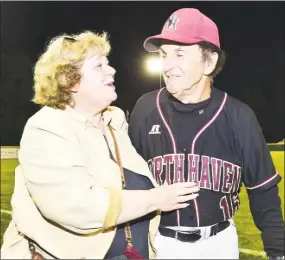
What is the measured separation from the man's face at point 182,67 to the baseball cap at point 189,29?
0.04 meters

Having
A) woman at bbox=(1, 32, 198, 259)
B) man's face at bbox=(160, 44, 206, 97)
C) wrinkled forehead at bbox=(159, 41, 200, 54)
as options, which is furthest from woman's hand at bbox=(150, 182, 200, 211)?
wrinkled forehead at bbox=(159, 41, 200, 54)

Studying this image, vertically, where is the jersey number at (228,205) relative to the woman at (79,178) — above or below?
below

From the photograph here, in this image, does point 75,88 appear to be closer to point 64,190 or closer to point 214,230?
point 64,190

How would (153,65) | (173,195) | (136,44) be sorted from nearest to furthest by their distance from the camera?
(173,195) → (153,65) → (136,44)

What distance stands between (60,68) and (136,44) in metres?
1.03

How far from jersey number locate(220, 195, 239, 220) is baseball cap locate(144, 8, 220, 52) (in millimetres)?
485

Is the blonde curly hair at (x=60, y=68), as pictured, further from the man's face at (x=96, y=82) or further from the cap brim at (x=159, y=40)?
the cap brim at (x=159, y=40)

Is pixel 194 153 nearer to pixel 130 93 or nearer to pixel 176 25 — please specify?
pixel 176 25

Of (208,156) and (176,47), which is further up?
(176,47)

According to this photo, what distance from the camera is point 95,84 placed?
52.2 inches

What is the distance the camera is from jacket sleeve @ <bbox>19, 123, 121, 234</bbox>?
3.93 feet

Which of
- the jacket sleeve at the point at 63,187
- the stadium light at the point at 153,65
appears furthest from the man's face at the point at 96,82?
the stadium light at the point at 153,65

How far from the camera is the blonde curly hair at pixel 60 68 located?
4.22ft

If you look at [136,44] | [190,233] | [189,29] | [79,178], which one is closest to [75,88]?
[79,178]
